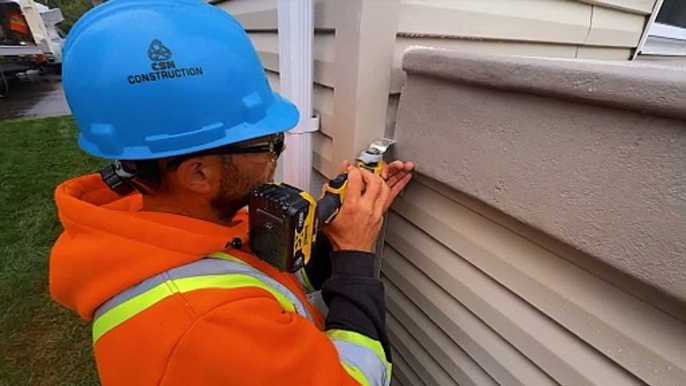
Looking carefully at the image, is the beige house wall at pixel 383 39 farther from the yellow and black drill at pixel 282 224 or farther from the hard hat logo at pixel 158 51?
the hard hat logo at pixel 158 51

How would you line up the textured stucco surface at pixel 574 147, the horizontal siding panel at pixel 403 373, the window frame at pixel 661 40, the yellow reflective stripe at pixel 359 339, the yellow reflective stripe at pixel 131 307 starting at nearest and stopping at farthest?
the textured stucco surface at pixel 574 147, the yellow reflective stripe at pixel 131 307, the yellow reflective stripe at pixel 359 339, the horizontal siding panel at pixel 403 373, the window frame at pixel 661 40

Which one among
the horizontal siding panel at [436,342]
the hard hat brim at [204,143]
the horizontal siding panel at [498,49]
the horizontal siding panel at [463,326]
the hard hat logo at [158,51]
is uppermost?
the hard hat logo at [158,51]

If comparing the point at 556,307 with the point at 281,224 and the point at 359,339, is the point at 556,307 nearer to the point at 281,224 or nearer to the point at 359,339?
the point at 359,339

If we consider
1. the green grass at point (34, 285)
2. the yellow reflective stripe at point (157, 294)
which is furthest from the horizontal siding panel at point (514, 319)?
the green grass at point (34, 285)

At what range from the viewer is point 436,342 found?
1630 millimetres

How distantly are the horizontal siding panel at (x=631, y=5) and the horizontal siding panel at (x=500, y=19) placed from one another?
0.13 meters

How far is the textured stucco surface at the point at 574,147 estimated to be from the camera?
785mm

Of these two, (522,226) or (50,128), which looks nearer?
(522,226)

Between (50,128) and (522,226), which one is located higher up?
(522,226)

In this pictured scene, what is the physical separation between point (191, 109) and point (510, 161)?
0.84 m

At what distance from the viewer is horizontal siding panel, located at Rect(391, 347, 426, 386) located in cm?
186

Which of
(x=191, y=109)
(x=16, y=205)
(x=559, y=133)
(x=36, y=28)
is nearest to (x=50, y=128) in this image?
(x=16, y=205)

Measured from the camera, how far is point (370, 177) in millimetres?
1307

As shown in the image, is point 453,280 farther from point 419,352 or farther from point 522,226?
point 419,352
